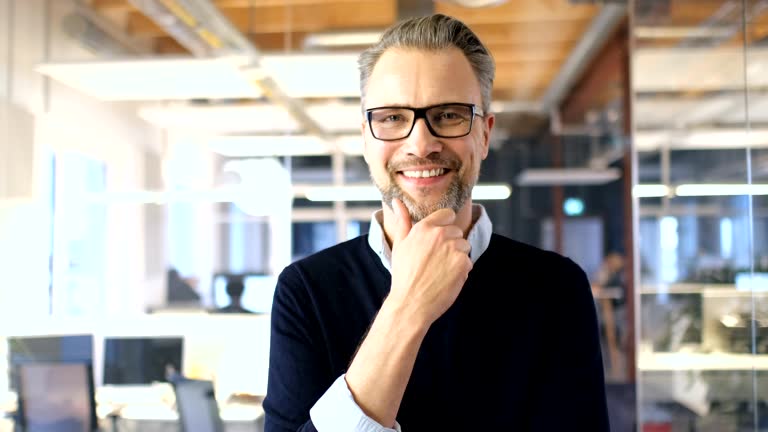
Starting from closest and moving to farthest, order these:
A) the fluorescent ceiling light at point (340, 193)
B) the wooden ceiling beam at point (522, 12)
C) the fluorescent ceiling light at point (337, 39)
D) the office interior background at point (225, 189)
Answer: the office interior background at point (225, 189) → the fluorescent ceiling light at point (337, 39) → the fluorescent ceiling light at point (340, 193) → the wooden ceiling beam at point (522, 12)

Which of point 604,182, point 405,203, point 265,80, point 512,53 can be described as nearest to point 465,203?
point 405,203

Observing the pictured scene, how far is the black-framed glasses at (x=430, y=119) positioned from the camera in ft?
3.45

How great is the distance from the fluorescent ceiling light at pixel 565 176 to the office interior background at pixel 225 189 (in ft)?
15.1

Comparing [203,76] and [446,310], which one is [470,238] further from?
[203,76]

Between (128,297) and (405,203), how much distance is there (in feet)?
12.8

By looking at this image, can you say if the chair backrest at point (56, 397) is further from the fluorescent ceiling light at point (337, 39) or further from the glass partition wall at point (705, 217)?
the glass partition wall at point (705, 217)

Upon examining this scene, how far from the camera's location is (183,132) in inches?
188

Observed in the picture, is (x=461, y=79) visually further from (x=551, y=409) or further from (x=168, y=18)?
(x=168, y=18)

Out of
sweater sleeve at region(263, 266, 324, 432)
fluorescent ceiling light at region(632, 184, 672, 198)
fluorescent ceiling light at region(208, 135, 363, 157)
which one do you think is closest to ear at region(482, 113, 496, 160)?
sweater sleeve at region(263, 266, 324, 432)

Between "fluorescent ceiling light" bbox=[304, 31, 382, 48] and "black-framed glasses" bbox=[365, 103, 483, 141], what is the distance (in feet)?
14.9

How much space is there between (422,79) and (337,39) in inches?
182

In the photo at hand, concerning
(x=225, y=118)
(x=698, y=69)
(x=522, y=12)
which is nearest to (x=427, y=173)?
(x=225, y=118)

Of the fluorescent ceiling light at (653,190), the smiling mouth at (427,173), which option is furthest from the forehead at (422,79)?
the fluorescent ceiling light at (653,190)

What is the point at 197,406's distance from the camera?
15.3 ft
